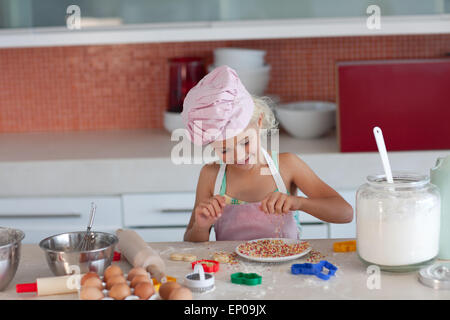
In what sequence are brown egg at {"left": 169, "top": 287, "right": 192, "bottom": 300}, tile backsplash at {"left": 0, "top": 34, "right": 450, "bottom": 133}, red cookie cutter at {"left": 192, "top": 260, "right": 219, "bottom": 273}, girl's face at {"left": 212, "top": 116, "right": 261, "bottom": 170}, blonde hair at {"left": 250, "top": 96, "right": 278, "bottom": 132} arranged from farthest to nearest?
tile backsplash at {"left": 0, "top": 34, "right": 450, "bottom": 133} → blonde hair at {"left": 250, "top": 96, "right": 278, "bottom": 132} → girl's face at {"left": 212, "top": 116, "right": 261, "bottom": 170} → red cookie cutter at {"left": 192, "top": 260, "right": 219, "bottom": 273} → brown egg at {"left": 169, "top": 287, "right": 192, "bottom": 300}

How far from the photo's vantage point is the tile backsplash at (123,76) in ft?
9.87

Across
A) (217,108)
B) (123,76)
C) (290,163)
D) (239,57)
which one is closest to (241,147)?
(217,108)

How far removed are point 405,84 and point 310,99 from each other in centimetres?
68

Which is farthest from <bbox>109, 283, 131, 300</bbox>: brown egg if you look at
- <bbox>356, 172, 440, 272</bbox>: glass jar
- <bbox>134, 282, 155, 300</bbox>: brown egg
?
<bbox>356, 172, 440, 272</bbox>: glass jar

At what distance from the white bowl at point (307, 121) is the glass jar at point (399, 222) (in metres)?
1.41

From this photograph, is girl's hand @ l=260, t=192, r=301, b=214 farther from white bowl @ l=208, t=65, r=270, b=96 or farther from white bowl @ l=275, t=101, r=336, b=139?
white bowl @ l=208, t=65, r=270, b=96

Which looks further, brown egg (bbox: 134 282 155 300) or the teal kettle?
the teal kettle

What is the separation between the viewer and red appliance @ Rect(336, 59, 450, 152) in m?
2.42

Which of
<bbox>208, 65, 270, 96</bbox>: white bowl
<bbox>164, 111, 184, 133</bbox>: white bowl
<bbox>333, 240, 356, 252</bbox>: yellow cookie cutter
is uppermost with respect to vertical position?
<bbox>208, 65, 270, 96</bbox>: white bowl

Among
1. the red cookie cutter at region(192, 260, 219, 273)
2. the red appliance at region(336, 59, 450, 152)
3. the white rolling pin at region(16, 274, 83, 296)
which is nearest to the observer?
the white rolling pin at region(16, 274, 83, 296)

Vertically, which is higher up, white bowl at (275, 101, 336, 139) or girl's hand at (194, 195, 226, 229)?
white bowl at (275, 101, 336, 139)

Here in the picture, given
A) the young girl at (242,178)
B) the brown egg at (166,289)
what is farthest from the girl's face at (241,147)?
the brown egg at (166,289)

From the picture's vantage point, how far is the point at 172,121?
9.25ft

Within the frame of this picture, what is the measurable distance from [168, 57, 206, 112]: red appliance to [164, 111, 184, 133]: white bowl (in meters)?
0.04
